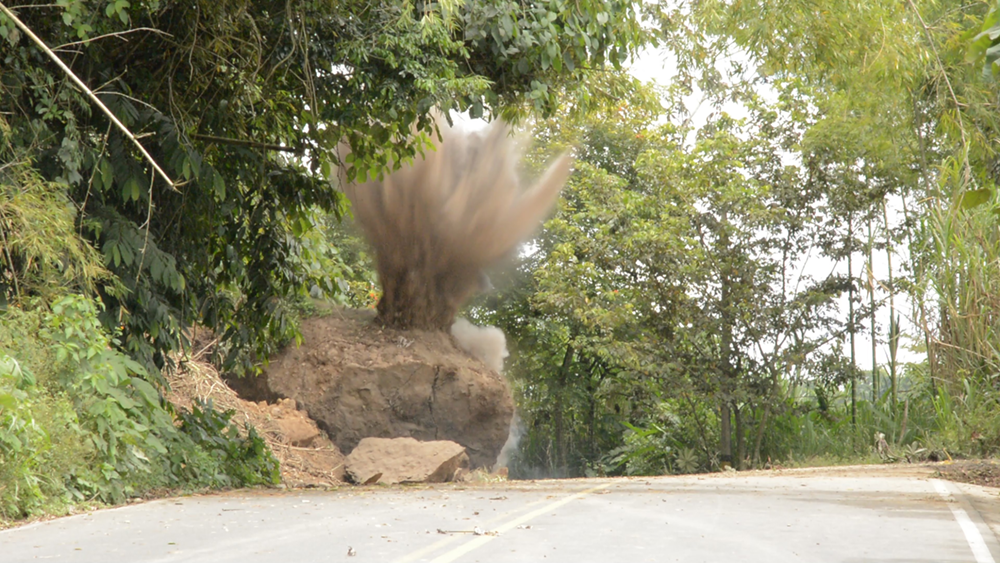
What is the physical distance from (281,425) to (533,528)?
10715mm

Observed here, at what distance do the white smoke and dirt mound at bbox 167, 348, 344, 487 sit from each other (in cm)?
375

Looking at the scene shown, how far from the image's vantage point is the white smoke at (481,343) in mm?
19828

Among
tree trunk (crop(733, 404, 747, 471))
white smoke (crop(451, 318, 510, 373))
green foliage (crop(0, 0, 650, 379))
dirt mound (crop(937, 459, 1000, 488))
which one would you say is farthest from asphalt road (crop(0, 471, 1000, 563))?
tree trunk (crop(733, 404, 747, 471))

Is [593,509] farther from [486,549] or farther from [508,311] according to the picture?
[508,311]

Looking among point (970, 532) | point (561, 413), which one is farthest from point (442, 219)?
point (970, 532)

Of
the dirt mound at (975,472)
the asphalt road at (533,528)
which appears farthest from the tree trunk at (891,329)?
the asphalt road at (533,528)

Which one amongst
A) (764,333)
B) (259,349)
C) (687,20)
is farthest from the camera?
(764,333)

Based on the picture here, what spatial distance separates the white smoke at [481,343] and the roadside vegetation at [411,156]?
1.67 meters

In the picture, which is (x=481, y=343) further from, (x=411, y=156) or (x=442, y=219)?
(x=411, y=156)

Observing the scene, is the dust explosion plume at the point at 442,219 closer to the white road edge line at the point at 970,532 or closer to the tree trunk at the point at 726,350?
the tree trunk at the point at 726,350

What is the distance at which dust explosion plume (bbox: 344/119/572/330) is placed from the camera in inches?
711

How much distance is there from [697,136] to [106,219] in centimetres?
1759

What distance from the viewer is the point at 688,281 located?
20766 millimetres

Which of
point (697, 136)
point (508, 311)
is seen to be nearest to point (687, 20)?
point (697, 136)
